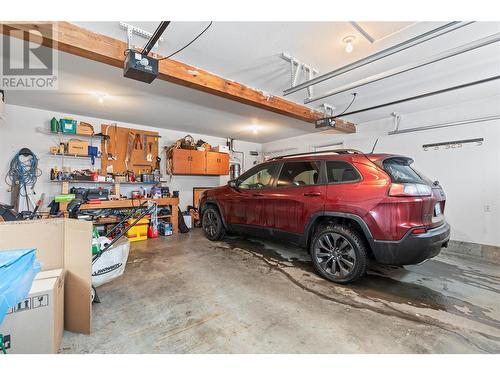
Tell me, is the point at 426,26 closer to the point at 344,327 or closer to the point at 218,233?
the point at 344,327

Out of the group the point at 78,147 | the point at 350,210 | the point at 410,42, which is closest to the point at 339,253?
the point at 350,210

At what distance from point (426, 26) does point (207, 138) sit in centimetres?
554

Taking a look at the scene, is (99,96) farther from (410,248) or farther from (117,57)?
(410,248)

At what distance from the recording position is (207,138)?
21.9ft

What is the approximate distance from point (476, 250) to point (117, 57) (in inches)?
236

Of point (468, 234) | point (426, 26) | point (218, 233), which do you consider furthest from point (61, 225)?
point (468, 234)

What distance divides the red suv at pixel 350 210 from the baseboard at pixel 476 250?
2.11m

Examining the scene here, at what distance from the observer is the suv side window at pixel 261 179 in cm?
347

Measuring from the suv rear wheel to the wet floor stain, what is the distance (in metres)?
0.16

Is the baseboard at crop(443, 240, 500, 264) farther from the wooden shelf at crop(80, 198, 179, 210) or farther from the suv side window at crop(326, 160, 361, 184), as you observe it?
the wooden shelf at crop(80, 198, 179, 210)

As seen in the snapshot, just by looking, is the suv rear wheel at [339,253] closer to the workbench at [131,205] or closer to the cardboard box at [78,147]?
the workbench at [131,205]

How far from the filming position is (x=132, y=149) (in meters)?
5.31
